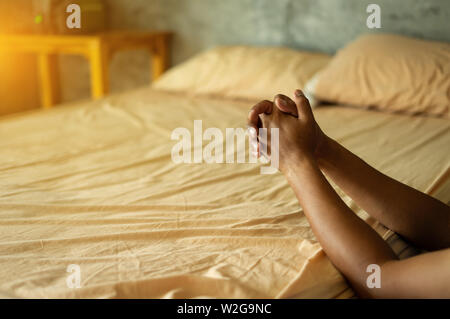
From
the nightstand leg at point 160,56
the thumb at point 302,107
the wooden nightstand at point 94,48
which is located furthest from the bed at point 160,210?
the nightstand leg at point 160,56

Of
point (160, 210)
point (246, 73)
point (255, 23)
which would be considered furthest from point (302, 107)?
point (255, 23)

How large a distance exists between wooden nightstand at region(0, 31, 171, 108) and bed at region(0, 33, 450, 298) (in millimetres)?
641

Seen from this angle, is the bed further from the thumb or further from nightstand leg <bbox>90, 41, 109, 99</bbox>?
nightstand leg <bbox>90, 41, 109, 99</bbox>

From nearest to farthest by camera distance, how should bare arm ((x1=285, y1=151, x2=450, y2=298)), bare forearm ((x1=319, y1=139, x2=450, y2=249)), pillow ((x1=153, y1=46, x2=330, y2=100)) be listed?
1. bare arm ((x1=285, y1=151, x2=450, y2=298))
2. bare forearm ((x1=319, y1=139, x2=450, y2=249))
3. pillow ((x1=153, y1=46, x2=330, y2=100))

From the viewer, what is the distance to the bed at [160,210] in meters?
0.72

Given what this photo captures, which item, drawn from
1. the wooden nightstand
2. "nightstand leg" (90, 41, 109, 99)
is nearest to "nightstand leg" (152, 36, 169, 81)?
the wooden nightstand

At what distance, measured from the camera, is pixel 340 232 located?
751mm

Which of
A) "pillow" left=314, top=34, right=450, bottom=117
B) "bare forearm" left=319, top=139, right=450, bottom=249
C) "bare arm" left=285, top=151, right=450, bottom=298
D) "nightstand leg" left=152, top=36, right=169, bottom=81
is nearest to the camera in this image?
"bare arm" left=285, top=151, right=450, bottom=298

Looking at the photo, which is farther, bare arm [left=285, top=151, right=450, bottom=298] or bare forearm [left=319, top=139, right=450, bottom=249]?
bare forearm [left=319, top=139, right=450, bottom=249]

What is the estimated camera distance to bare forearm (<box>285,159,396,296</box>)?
0.72 meters

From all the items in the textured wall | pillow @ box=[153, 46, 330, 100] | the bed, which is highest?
the textured wall

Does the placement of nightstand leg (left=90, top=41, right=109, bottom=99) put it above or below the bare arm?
above

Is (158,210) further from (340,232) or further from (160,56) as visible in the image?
(160,56)

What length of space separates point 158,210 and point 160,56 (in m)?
1.79
